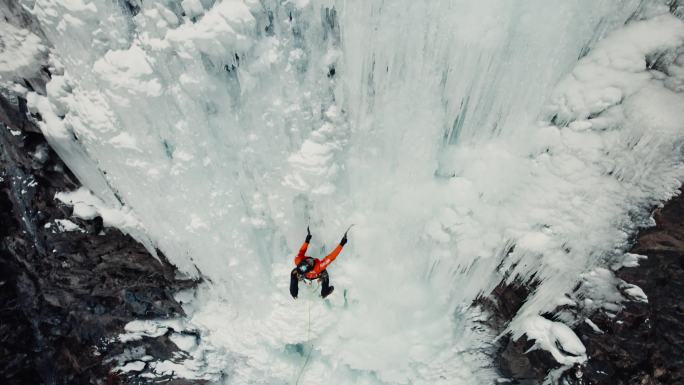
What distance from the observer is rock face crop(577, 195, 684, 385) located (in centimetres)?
432

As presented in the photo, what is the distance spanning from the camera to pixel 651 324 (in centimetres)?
472

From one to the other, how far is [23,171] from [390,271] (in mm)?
5620

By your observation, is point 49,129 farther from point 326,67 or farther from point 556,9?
point 556,9

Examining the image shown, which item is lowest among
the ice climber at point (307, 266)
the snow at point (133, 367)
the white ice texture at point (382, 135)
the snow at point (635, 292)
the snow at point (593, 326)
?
the snow at point (133, 367)

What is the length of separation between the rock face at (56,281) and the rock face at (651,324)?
21.3ft

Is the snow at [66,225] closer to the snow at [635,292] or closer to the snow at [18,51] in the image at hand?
the snow at [18,51]

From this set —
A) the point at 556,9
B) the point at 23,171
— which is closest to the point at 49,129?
the point at 23,171

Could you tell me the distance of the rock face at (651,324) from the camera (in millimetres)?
4316

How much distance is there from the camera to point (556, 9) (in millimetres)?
3520

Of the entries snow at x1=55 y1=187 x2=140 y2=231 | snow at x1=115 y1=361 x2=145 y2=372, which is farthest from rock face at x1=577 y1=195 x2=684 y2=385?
snow at x1=115 y1=361 x2=145 y2=372

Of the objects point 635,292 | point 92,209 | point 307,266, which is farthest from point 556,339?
point 92,209

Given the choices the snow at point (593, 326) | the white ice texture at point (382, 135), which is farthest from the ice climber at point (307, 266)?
the snow at point (593, 326)

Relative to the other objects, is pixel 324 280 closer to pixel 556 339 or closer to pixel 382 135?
pixel 382 135

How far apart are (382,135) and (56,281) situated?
648 cm
